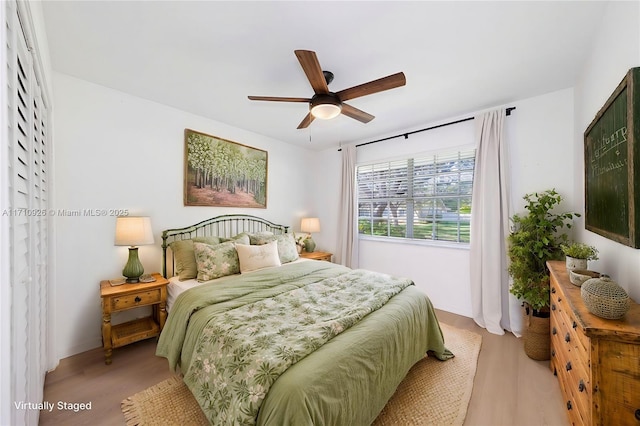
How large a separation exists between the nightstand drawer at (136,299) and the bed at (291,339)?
0.58 ft

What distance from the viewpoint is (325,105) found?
199cm

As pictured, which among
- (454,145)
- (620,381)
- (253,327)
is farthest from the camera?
(454,145)

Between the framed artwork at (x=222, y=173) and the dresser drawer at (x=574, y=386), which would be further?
the framed artwork at (x=222, y=173)

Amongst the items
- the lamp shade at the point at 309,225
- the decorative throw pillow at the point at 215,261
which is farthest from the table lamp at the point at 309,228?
the decorative throw pillow at the point at 215,261

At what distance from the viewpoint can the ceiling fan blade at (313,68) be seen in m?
1.53

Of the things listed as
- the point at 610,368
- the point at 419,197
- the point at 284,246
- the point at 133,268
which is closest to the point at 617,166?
the point at 610,368

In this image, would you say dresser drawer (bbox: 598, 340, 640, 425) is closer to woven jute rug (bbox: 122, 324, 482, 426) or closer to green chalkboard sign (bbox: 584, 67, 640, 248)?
green chalkboard sign (bbox: 584, 67, 640, 248)

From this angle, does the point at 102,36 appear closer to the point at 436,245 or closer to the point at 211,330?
the point at 211,330

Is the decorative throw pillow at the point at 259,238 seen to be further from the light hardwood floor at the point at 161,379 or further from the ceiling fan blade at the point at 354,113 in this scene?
the ceiling fan blade at the point at 354,113

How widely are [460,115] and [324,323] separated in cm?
308

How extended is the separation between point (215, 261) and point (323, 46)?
224cm

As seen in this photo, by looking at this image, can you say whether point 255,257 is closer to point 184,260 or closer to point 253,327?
point 184,260

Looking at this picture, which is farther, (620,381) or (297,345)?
(297,345)

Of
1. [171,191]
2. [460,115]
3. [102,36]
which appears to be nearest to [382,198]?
[460,115]
